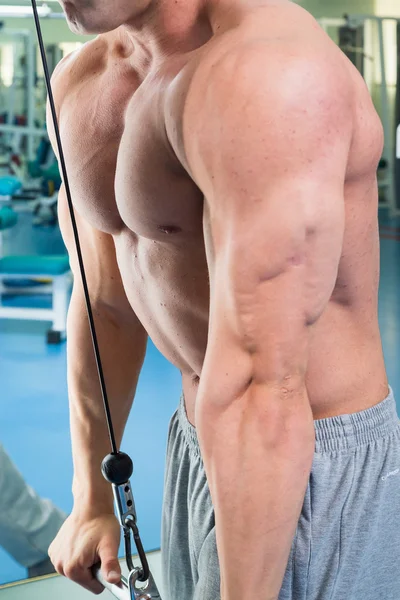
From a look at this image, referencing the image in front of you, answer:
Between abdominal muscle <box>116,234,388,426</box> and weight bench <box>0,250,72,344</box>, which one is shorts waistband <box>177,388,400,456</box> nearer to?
abdominal muscle <box>116,234,388,426</box>

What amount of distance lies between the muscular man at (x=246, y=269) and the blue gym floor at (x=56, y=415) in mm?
1591

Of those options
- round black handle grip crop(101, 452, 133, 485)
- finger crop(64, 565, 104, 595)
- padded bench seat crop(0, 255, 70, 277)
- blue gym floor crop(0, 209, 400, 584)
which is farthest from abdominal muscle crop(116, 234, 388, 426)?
padded bench seat crop(0, 255, 70, 277)

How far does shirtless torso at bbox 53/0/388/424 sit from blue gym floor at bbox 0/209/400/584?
164cm

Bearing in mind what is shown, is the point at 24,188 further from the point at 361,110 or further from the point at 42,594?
the point at 361,110

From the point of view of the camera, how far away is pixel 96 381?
1114 mm

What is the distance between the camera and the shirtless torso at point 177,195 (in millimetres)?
708

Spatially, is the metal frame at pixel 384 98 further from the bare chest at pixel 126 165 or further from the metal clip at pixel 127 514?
the metal clip at pixel 127 514

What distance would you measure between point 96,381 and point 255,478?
0.49 m

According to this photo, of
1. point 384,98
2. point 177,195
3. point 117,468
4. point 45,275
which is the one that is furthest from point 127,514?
point 384,98

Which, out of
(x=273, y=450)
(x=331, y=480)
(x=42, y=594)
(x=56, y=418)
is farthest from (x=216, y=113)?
(x=56, y=418)

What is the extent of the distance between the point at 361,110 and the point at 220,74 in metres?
0.14

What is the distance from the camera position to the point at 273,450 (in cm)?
67

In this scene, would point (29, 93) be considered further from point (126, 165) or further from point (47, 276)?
point (126, 165)

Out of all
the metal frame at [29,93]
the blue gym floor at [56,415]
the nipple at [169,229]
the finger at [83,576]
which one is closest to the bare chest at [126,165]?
the nipple at [169,229]
